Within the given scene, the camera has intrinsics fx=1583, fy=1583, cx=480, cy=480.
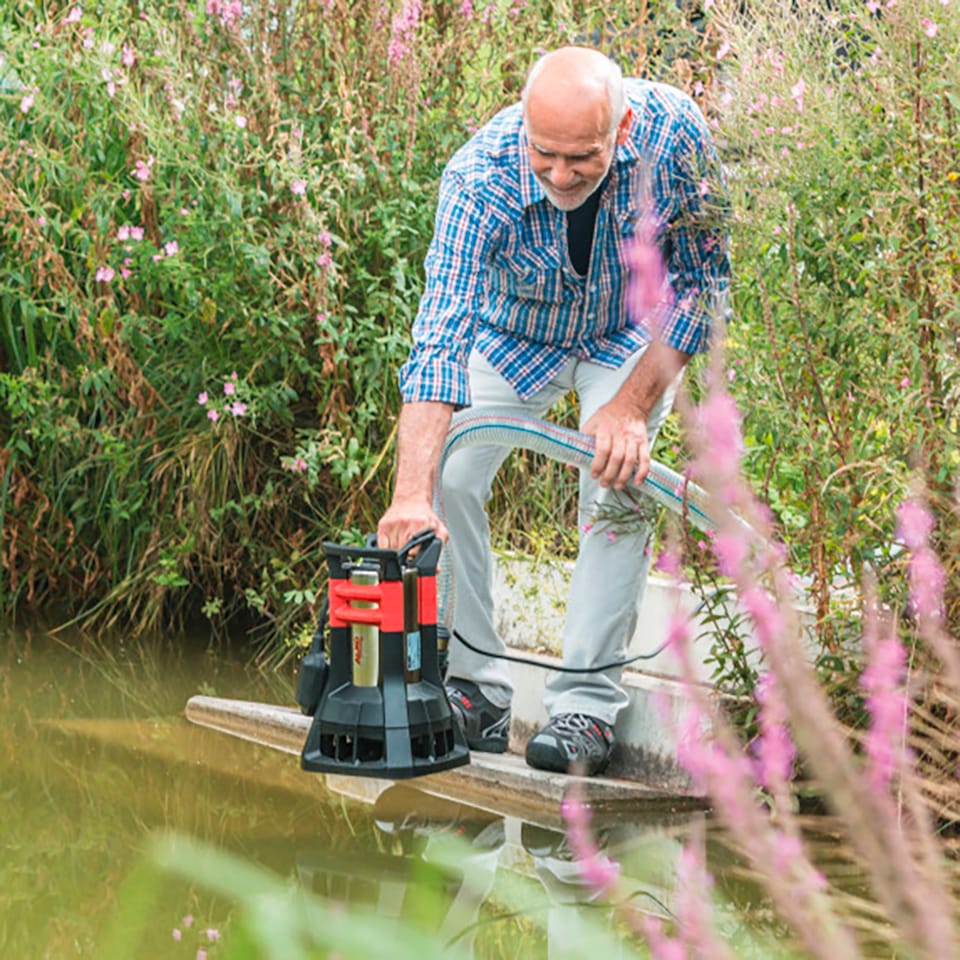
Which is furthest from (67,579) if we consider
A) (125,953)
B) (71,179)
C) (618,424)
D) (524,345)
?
(125,953)

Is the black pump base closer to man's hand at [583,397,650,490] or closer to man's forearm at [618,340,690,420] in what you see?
man's hand at [583,397,650,490]

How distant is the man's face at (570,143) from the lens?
10.5 feet

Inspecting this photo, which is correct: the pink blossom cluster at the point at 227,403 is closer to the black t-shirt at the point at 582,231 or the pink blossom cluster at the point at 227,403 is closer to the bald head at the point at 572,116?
the black t-shirt at the point at 582,231

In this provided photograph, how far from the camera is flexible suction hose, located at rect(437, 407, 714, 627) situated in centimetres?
329

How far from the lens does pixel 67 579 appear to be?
5.56 metres

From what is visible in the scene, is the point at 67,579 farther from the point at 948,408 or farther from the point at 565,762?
the point at 948,408

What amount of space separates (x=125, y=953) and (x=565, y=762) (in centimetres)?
261

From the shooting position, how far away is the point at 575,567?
3.70 m

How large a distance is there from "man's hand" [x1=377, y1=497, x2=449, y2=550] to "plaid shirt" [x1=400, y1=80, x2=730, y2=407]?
337 mm

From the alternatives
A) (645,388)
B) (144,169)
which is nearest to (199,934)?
(645,388)

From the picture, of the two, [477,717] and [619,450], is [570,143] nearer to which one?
[619,450]

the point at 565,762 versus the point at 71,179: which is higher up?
the point at 71,179

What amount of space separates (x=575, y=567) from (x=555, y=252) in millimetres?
735

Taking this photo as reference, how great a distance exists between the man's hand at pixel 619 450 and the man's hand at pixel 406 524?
416mm
